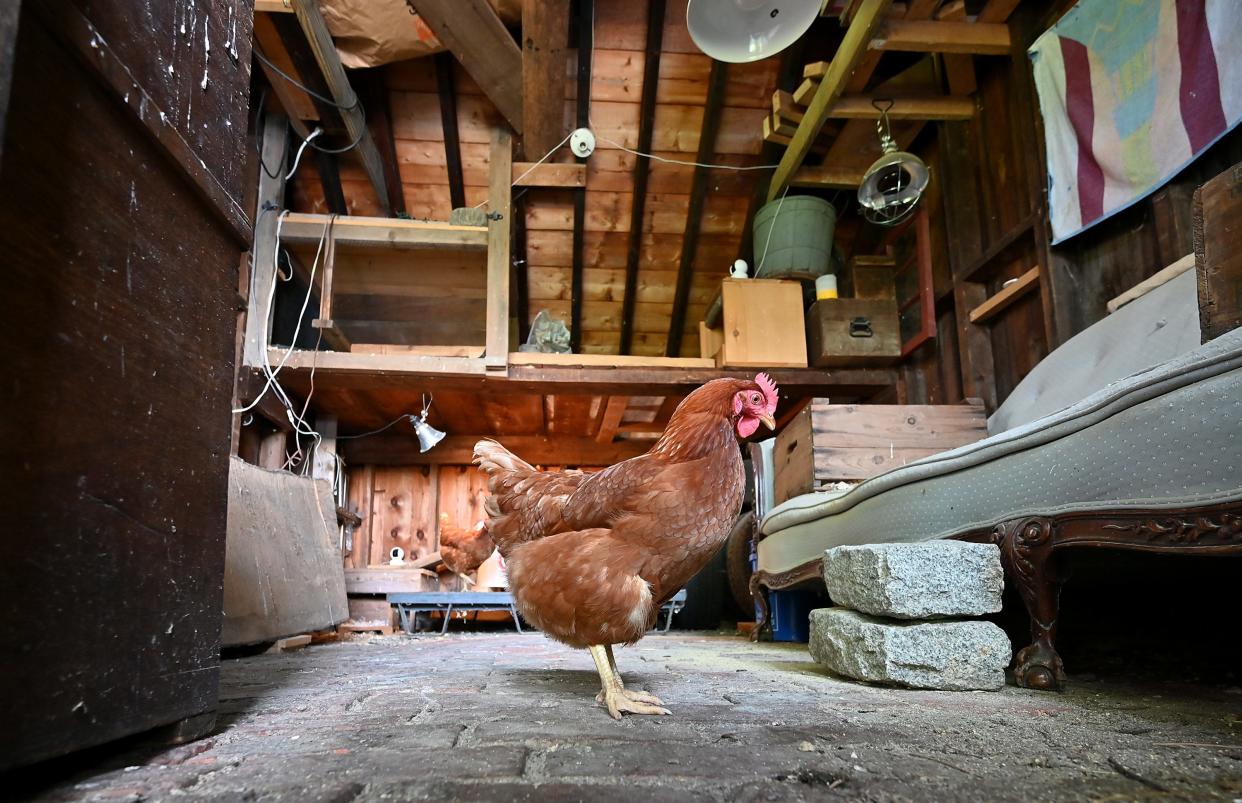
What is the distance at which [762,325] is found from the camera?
5664 mm

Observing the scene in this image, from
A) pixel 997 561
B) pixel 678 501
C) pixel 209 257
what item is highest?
pixel 209 257

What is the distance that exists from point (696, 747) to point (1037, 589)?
1.39 metres

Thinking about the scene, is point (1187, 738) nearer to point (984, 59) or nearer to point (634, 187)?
point (984, 59)

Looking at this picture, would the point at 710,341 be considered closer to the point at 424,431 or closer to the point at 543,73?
the point at 543,73

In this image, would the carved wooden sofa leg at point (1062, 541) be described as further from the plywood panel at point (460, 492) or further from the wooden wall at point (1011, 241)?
the plywood panel at point (460, 492)

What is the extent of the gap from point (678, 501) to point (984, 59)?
4770mm

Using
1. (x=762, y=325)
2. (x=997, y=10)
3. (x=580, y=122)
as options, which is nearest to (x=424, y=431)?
(x=580, y=122)

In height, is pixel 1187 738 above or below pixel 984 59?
below

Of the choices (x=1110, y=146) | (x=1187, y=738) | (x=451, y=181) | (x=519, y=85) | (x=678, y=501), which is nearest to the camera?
(x=1187, y=738)

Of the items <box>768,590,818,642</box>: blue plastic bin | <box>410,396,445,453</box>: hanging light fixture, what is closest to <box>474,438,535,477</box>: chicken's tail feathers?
<box>768,590,818,642</box>: blue plastic bin

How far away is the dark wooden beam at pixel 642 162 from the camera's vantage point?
5.56 meters

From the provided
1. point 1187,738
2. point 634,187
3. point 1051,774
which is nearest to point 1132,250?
point 1187,738

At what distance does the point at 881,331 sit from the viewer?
5.74 m

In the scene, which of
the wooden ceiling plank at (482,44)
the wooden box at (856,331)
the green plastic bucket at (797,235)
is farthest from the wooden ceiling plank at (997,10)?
the wooden ceiling plank at (482,44)
